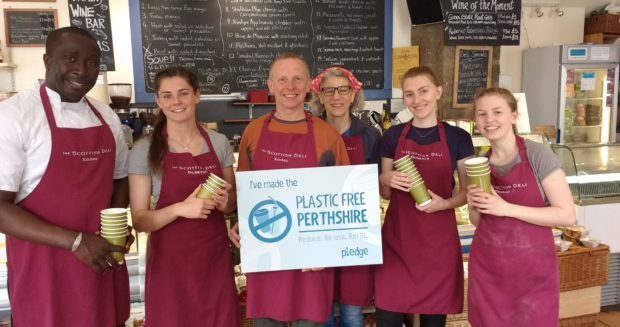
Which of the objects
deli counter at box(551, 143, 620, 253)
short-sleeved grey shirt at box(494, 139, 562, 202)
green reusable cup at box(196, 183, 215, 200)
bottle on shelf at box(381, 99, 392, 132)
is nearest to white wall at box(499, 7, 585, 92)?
bottle on shelf at box(381, 99, 392, 132)

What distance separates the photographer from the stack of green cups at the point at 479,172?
183cm

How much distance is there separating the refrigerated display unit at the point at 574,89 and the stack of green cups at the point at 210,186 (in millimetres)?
5679

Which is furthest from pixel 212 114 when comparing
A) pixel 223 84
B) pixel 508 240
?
pixel 508 240

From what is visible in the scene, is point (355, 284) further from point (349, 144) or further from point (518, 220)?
point (518, 220)

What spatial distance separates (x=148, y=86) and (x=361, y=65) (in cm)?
238

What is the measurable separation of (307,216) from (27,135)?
1.03 meters

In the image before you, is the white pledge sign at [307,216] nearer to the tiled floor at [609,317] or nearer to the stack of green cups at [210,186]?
the stack of green cups at [210,186]

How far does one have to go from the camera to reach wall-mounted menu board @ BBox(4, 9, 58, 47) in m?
4.95

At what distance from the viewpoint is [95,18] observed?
4.79 m

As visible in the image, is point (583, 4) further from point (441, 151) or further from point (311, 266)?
point (311, 266)

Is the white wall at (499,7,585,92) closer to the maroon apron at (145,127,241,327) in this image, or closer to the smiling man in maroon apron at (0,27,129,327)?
the maroon apron at (145,127,241,327)

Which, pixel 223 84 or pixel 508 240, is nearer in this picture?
pixel 508 240

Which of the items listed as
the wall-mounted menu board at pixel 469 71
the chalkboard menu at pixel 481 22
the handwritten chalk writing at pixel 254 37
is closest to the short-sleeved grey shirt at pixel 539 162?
the chalkboard menu at pixel 481 22

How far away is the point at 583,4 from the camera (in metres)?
6.94
